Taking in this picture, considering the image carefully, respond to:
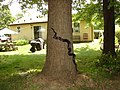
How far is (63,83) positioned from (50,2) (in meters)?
2.59

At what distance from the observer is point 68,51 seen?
836 centimetres

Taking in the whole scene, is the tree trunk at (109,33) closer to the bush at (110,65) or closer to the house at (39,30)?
the bush at (110,65)

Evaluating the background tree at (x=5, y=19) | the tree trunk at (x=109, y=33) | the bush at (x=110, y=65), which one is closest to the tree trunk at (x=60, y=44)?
the bush at (x=110, y=65)

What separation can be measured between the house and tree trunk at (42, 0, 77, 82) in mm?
27385

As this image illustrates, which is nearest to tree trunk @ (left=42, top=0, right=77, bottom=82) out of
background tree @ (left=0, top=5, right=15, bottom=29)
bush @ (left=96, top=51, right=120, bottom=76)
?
bush @ (left=96, top=51, right=120, bottom=76)

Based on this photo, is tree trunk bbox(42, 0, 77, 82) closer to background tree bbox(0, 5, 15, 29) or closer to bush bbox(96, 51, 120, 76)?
bush bbox(96, 51, 120, 76)

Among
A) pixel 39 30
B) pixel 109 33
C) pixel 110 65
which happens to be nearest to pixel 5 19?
pixel 39 30

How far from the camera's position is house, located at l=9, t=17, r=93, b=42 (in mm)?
36156

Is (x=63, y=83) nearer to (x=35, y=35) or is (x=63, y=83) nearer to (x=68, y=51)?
(x=68, y=51)

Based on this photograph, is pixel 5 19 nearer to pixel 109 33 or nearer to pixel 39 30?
pixel 39 30

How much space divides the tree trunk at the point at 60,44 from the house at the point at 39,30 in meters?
27.4

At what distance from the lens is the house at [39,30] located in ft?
119

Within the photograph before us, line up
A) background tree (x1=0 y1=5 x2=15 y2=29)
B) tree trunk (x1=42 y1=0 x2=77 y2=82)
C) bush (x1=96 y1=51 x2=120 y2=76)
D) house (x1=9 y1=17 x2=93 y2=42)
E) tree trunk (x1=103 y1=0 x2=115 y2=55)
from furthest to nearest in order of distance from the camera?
background tree (x1=0 y1=5 x2=15 y2=29) < house (x1=9 y1=17 x2=93 y2=42) < tree trunk (x1=103 y1=0 x2=115 y2=55) < bush (x1=96 y1=51 x2=120 y2=76) < tree trunk (x1=42 y1=0 x2=77 y2=82)

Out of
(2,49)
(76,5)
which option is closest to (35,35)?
(2,49)
